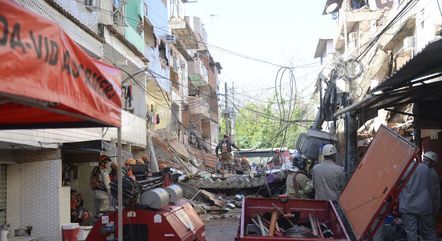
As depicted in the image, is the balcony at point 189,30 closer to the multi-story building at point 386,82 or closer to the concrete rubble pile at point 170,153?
the concrete rubble pile at point 170,153

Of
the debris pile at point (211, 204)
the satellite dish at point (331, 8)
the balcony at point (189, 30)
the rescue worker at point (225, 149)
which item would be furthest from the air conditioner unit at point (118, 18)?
the satellite dish at point (331, 8)

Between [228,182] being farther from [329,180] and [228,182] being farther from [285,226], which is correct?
[285,226]

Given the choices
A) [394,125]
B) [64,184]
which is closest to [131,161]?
[64,184]

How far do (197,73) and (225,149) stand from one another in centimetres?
2006

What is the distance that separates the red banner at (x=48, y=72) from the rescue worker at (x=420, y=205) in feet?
16.7

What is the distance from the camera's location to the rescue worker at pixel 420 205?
7652 millimetres

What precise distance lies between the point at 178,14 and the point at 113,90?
35048 mm

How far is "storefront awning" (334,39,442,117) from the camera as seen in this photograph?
654 cm

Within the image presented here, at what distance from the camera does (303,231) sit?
18.2ft

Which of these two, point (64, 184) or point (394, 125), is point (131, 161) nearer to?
point (64, 184)

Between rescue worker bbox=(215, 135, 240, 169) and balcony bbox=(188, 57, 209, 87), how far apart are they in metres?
18.4

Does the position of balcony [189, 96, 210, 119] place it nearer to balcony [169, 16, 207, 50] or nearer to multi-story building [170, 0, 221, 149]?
multi-story building [170, 0, 221, 149]

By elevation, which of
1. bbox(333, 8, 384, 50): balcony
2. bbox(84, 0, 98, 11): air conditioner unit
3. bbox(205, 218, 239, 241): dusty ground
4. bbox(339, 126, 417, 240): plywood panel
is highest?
bbox(333, 8, 384, 50): balcony

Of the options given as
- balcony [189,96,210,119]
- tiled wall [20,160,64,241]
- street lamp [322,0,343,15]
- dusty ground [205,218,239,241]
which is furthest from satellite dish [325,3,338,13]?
tiled wall [20,160,64,241]
